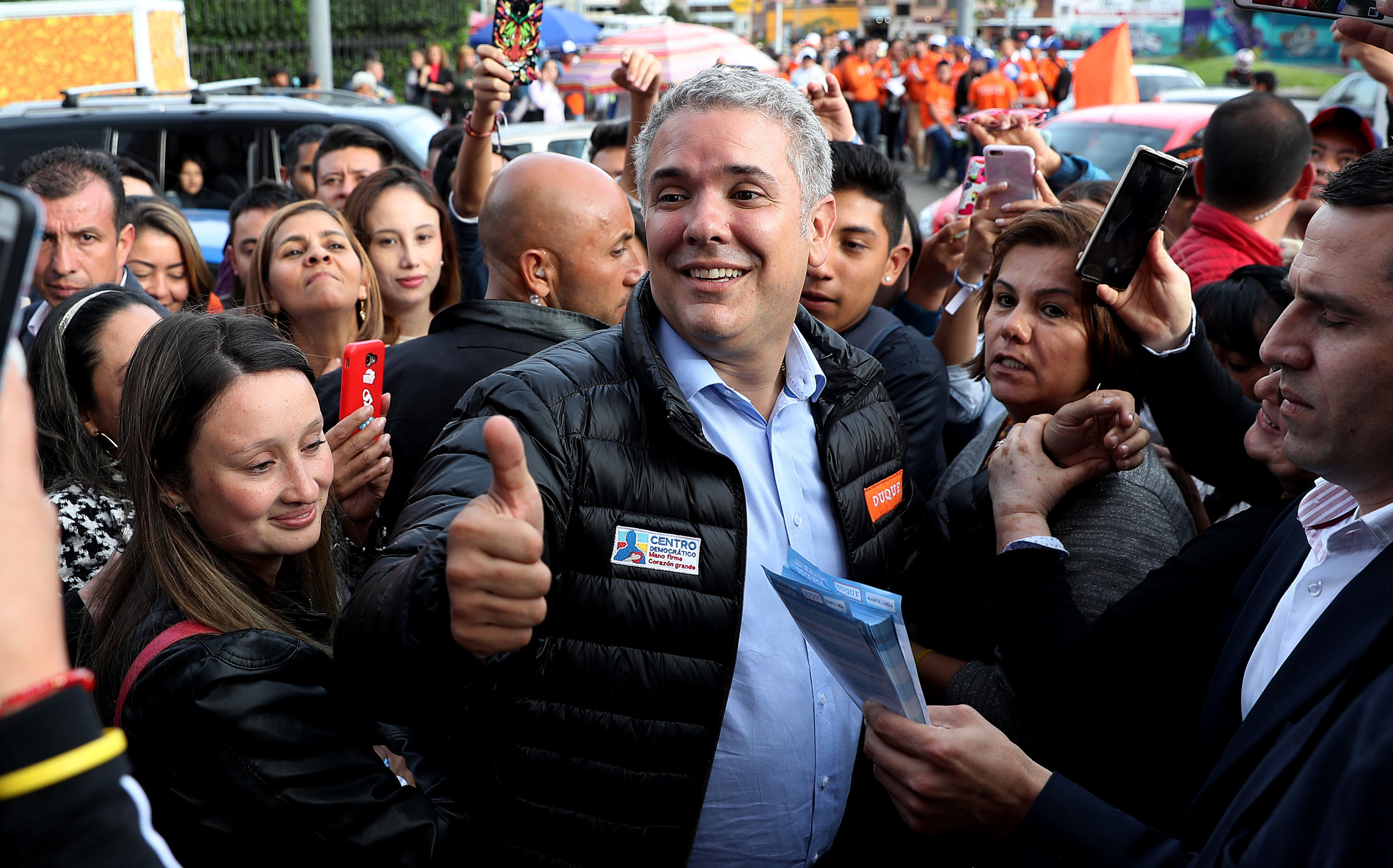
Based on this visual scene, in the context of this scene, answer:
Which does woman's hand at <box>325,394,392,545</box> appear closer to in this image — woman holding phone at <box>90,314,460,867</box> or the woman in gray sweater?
woman holding phone at <box>90,314,460,867</box>

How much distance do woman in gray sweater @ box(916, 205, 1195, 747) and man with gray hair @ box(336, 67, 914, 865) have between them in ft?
1.15

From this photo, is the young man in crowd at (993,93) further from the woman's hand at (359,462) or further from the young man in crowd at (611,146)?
the woman's hand at (359,462)

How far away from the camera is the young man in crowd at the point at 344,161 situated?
6.12 meters

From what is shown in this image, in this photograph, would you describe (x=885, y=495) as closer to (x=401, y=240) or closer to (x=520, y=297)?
(x=520, y=297)

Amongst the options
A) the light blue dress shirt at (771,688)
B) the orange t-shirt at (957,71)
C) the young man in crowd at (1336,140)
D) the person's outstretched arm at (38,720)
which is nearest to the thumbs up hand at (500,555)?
the person's outstretched arm at (38,720)

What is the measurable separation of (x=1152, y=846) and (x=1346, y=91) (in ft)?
50.3

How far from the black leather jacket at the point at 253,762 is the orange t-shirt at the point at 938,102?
59.1 feet

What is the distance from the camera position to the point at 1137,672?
2.02 meters

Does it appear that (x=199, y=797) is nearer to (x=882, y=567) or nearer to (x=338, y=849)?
(x=338, y=849)

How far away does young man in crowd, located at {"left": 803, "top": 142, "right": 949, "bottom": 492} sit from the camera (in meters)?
3.50

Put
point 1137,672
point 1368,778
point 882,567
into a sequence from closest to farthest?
point 1368,778
point 1137,672
point 882,567

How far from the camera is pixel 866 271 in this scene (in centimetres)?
376

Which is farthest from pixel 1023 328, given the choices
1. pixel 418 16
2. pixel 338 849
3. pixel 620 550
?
pixel 418 16

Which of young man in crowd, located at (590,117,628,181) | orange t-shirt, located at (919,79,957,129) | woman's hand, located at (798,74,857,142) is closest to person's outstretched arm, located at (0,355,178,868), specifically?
woman's hand, located at (798,74,857,142)
